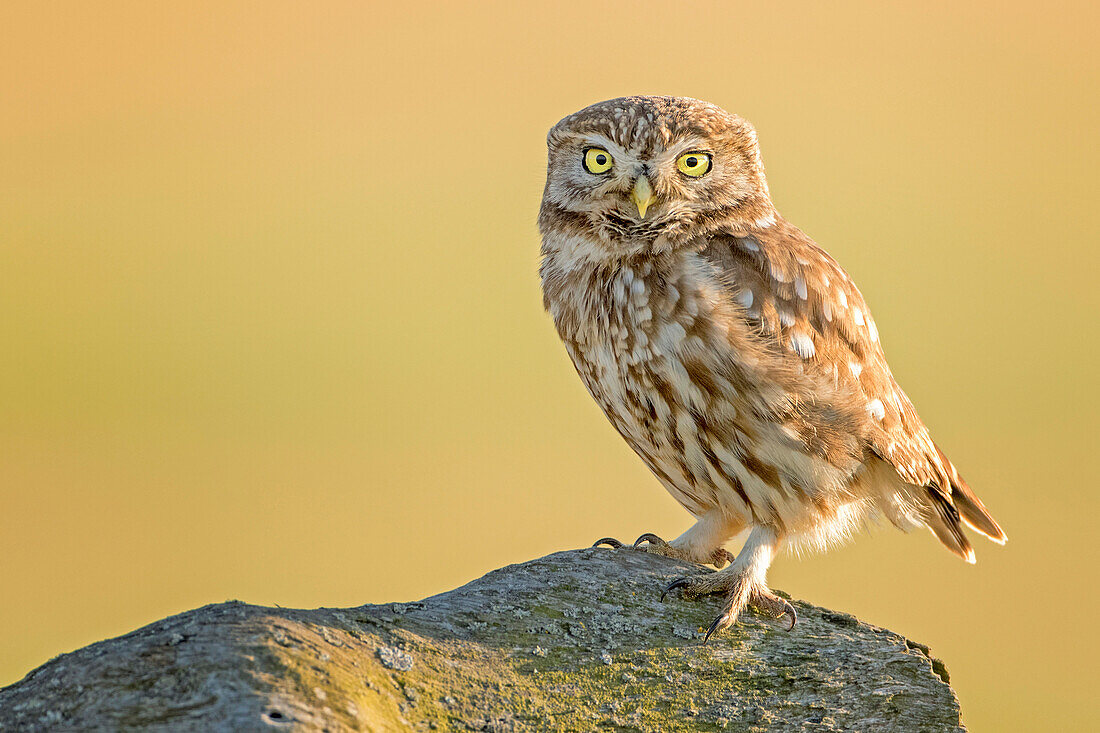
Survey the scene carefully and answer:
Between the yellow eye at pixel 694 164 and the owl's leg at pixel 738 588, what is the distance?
4.25 ft

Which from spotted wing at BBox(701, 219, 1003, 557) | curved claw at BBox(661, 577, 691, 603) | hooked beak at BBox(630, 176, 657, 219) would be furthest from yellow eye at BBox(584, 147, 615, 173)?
curved claw at BBox(661, 577, 691, 603)

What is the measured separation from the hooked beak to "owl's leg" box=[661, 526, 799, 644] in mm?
1163

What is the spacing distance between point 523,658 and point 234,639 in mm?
744

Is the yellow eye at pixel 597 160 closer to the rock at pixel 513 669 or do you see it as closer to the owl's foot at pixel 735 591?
the rock at pixel 513 669

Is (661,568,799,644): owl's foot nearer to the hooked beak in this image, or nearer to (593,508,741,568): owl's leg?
(593,508,741,568): owl's leg

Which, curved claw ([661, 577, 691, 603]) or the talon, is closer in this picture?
the talon

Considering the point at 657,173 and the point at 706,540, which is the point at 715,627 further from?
the point at 657,173

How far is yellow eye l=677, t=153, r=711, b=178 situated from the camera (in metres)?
3.34

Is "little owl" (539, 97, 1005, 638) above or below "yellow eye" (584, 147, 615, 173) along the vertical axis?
below

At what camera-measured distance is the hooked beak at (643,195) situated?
10.5ft

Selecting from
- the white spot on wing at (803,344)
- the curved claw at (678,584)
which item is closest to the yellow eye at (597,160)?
the white spot on wing at (803,344)

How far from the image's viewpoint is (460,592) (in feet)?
8.96

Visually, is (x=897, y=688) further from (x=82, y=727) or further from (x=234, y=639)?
(x=82, y=727)

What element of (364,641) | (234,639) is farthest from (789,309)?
(234,639)
